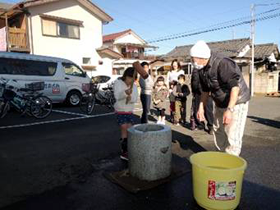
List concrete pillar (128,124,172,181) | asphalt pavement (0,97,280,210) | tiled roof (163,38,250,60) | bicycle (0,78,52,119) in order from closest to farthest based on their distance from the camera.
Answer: asphalt pavement (0,97,280,210) < concrete pillar (128,124,172,181) < bicycle (0,78,52,119) < tiled roof (163,38,250,60)

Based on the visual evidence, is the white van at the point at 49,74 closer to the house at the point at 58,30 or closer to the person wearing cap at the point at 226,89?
the house at the point at 58,30

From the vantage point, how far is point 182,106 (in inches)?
263

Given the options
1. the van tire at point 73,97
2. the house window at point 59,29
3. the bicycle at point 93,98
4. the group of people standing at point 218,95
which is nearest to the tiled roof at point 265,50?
the house window at point 59,29

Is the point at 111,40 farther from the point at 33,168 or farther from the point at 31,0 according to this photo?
the point at 33,168

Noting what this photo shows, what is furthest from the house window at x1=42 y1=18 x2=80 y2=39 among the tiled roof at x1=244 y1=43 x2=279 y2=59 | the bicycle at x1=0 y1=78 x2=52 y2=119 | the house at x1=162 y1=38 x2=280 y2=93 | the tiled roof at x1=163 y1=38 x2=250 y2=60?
the tiled roof at x1=244 y1=43 x2=279 y2=59

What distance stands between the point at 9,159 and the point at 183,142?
3221 millimetres

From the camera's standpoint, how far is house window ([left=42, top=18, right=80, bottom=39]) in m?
15.9

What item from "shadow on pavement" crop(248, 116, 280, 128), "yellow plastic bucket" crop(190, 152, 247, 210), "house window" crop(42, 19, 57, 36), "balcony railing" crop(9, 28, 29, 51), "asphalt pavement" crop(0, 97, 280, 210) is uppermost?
"house window" crop(42, 19, 57, 36)

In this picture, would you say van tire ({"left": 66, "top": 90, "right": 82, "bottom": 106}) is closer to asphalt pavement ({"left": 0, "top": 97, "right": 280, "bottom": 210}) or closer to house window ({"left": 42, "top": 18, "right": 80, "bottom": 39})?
asphalt pavement ({"left": 0, "top": 97, "right": 280, "bottom": 210})

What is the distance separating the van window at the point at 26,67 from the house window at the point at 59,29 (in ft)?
24.0

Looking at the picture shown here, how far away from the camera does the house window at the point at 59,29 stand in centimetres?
1590

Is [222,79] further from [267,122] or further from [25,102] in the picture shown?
[25,102]

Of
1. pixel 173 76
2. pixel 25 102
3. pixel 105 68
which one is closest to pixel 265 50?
pixel 105 68

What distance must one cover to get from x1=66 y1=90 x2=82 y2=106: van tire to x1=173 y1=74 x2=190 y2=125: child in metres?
5.31
